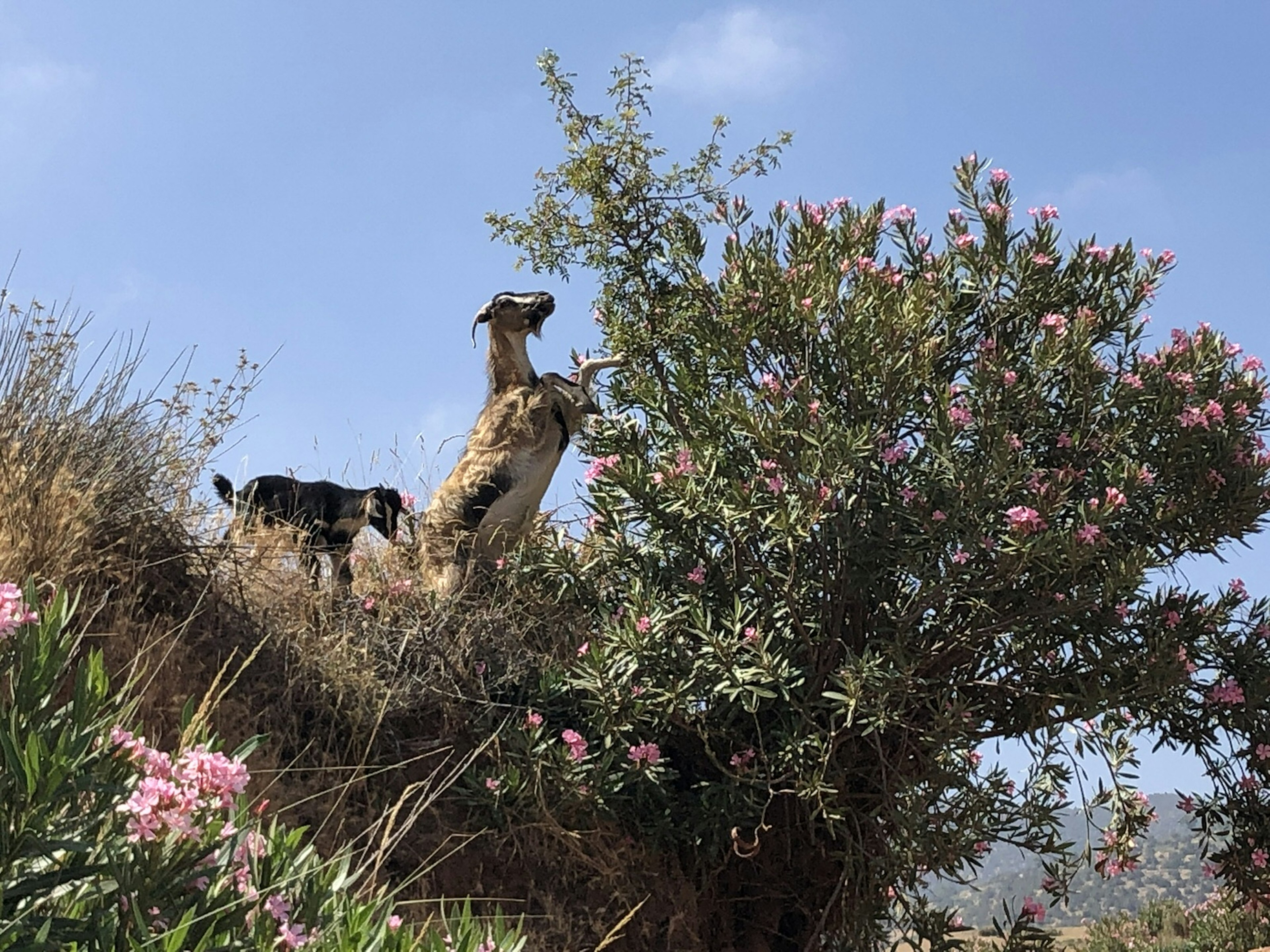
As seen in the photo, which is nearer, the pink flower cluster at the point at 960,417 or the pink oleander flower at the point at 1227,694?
the pink flower cluster at the point at 960,417

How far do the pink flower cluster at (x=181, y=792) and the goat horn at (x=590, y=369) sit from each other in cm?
487

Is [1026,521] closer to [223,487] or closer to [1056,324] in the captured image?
[1056,324]

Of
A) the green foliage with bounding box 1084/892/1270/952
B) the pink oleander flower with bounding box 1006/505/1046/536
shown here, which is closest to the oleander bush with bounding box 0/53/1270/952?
the pink oleander flower with bounding box 1006/505/1046/536

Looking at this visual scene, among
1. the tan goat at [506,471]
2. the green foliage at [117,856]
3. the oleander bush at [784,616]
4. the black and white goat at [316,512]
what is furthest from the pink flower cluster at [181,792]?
the tan goat at [506,471]

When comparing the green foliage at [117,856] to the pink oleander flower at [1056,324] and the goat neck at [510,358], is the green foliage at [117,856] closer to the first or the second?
the pink oleander flower at [1056,324]

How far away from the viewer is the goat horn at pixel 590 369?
7.66 meters

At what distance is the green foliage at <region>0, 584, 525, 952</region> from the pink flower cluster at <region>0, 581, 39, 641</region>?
33 mm

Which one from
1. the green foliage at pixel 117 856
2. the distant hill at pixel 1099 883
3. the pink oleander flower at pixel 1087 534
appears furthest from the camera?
the distant hill at pixel 1099 883

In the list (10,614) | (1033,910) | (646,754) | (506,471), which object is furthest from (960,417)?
(10,614)

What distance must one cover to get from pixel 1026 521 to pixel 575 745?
7.77ft

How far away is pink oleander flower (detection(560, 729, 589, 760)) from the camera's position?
6.32 meters

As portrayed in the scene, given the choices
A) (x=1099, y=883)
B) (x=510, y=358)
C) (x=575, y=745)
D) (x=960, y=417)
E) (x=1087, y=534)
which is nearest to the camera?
(x=1087, y=534)

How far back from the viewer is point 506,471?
798 centimetres

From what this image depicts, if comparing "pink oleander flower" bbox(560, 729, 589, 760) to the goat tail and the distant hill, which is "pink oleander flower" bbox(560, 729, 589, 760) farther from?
the goat tail
